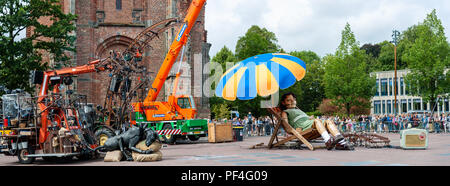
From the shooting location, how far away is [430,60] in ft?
109

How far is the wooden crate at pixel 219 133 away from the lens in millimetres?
21469

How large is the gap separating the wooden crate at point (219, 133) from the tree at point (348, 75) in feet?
56.7

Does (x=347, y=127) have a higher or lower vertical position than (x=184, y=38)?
lower

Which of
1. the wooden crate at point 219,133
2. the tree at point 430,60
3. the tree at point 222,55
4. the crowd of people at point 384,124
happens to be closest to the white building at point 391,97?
the tree at point 222,55

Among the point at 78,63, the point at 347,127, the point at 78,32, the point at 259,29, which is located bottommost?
the point at 347,127

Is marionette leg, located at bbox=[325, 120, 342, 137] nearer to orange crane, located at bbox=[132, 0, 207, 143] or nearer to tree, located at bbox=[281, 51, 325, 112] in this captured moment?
orange crane, located at bbox=[132, 0, 207, 143]

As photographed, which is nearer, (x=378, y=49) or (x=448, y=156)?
(x=448, y=156)

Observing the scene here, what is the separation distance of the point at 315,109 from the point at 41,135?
57.8 metres

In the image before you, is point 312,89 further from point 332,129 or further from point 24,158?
point 24,158

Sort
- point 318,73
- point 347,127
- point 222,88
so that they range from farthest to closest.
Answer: point 318,73
point 347,127
point 222,88

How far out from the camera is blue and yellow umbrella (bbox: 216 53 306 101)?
539 inches
